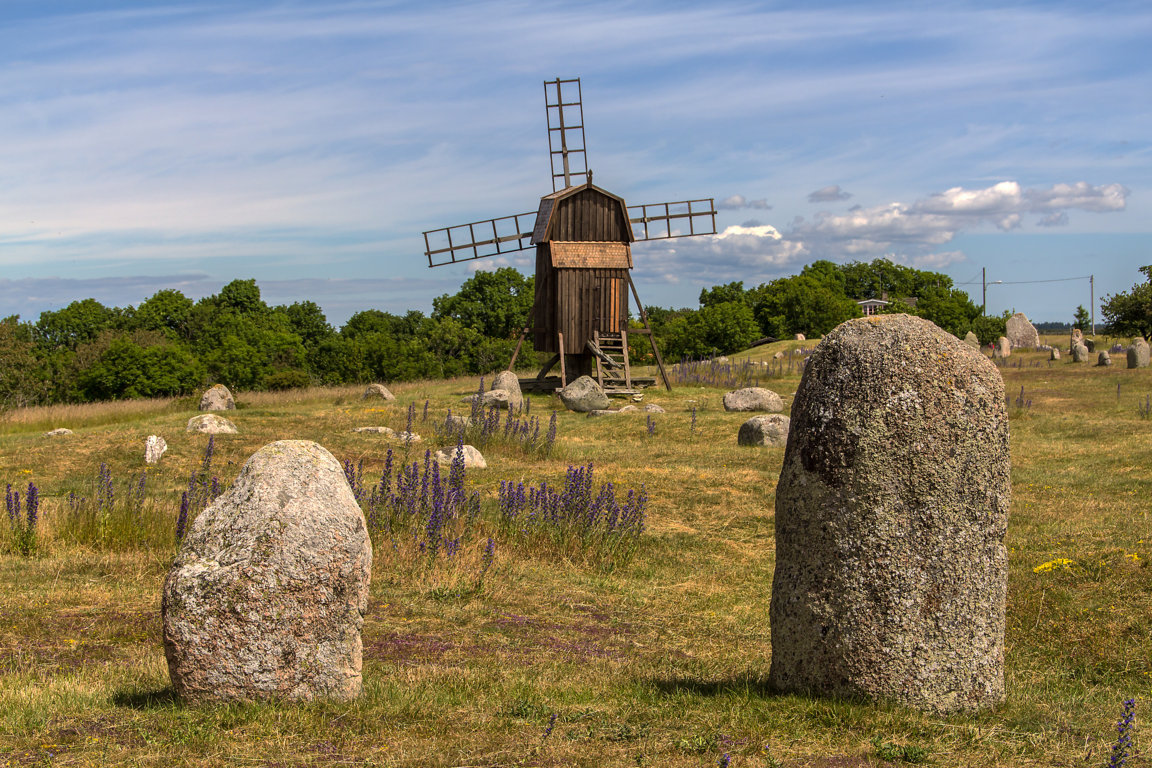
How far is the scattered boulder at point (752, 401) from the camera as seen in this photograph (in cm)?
2831

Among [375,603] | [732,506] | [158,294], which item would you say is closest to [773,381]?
[732,506]

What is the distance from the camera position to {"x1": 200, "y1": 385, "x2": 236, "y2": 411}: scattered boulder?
91.6 feet

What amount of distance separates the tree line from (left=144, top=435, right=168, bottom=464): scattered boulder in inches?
1030

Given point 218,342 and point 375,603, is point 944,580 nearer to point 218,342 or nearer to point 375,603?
point 375,603

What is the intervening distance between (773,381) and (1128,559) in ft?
94.5

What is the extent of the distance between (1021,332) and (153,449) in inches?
2337

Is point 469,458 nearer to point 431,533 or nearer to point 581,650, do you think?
point 431,533

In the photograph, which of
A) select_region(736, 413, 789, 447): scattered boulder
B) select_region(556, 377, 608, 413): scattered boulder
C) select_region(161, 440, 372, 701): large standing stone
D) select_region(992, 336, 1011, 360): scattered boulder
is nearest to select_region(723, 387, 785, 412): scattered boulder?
select_region(556, 377, 608, 413): scattered boulder

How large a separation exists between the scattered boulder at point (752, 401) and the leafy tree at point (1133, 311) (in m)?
38.0

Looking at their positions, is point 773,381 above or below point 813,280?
below

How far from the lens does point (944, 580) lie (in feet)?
17.9

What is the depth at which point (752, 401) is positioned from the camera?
93.4ft

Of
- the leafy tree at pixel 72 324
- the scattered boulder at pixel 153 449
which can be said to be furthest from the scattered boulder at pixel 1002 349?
the leafy tree at pixel 72 324

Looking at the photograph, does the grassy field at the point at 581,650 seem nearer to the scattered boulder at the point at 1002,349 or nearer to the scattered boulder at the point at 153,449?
the scattered boulder at the point at 153,449
